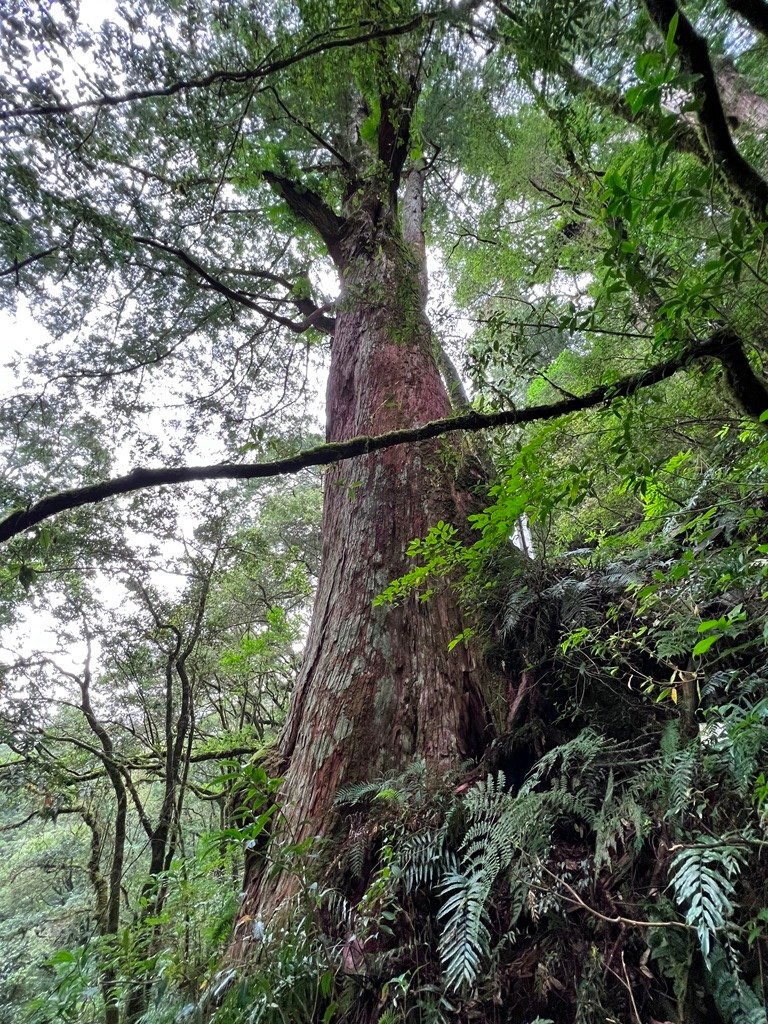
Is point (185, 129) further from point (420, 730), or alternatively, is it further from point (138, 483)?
point (420, 730)

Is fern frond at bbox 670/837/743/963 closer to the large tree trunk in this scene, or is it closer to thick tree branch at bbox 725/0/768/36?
the large tree trunk

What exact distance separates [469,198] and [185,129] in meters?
5.24

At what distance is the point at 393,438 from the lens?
76.5 inches

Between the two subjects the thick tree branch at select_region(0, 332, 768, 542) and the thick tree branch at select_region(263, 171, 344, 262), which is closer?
the thick tree branch at select_region(0, 332, 768, 542)

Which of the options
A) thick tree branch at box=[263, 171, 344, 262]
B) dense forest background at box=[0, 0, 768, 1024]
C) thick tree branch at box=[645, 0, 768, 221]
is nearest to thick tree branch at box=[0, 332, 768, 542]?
dense forest background at box=[0, 0, 768, 1024]

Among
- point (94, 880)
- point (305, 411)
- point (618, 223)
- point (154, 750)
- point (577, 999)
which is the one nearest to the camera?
point (577, 999)

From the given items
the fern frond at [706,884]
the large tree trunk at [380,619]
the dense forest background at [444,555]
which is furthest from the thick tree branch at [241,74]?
the fern frond at [706,884]

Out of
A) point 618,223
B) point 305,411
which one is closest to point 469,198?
point 305,411

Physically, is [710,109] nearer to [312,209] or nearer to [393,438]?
[393,438]

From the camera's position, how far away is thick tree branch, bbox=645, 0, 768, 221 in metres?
1.36

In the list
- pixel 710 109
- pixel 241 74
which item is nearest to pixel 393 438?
pixel 710 109

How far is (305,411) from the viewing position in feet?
21.4

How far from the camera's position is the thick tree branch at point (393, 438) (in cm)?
151

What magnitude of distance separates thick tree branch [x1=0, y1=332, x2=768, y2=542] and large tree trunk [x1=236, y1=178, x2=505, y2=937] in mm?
704
